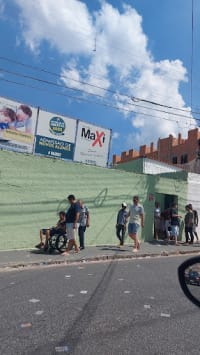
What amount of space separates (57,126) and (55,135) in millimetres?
391

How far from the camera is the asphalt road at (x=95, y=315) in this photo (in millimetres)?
4461

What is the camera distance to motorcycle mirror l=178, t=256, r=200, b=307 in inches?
91.7

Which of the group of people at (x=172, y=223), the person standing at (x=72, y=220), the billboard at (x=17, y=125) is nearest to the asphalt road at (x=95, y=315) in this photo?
the person standing at (x=72, y=220)

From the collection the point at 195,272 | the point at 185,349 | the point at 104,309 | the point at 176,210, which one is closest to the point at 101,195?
the point at 176,210

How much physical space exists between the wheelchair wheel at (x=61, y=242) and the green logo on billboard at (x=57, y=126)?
5.89 meters

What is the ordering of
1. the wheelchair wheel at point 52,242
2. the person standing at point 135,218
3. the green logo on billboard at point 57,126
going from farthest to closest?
the green logo on billboard at point 57,126
the person standing at point 135,218
the wheelchair wheel at point 52,242

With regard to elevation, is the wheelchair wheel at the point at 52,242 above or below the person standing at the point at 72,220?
below

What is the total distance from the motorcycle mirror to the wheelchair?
10.2 metres

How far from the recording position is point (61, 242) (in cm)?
1283

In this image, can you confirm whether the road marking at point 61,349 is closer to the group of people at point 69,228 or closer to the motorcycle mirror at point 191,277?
the motorcycle mirror at point 191,277

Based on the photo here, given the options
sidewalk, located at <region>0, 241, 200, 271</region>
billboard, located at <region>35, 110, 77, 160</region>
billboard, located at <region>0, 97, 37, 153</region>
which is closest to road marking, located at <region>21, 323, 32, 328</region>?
sidewalk, located at <region>0, 241, 200, 271</region>

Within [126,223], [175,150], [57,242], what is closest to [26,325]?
[57,242]

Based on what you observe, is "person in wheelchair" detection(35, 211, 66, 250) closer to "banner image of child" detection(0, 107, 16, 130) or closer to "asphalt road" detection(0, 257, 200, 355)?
"asphalt road" detection(0, 257, 200, 355)

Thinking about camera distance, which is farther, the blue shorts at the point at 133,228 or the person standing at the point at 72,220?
the blue shorts at the point at 133,228
